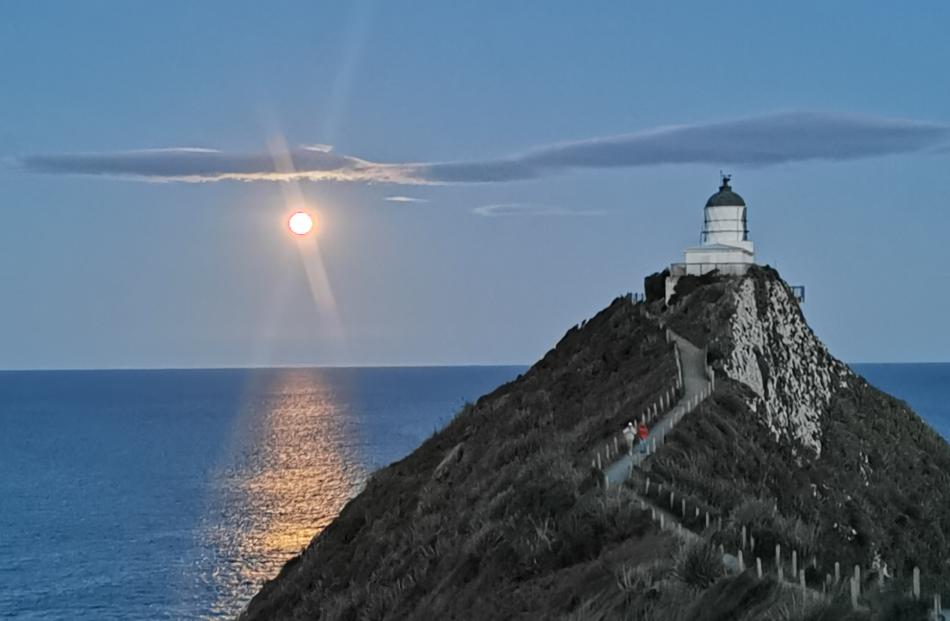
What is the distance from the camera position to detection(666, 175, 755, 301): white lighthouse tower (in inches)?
2218

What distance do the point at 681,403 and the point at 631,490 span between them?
42.1ft

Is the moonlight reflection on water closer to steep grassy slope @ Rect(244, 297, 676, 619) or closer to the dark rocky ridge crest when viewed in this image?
steep grassy slope @ Rect(244, 297, 676, 619)

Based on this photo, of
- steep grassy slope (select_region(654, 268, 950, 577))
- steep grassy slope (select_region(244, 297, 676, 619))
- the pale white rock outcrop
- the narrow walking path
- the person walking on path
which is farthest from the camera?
the pale white rock outcrop

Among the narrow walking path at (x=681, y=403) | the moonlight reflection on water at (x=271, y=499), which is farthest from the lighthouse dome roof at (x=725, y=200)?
the moonlight reflection on water at (x=271, y=499)

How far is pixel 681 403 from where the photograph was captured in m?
33.2

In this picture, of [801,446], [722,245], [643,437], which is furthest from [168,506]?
[643,437]

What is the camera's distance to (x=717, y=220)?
59.0 metres

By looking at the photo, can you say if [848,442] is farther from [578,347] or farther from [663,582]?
[663,582]

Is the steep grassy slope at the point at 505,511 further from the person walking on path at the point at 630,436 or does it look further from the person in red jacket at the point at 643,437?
the person in red jacket at the point at 643,437

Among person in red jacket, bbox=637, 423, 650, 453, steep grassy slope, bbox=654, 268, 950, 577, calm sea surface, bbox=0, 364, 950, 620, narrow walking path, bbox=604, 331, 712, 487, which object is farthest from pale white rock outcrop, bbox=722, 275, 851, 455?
calm sea surface, bbox=0, 364, 950, 620

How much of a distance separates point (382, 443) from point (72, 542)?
56.8 m

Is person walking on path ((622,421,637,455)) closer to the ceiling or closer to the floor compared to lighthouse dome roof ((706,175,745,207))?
closer to the floor

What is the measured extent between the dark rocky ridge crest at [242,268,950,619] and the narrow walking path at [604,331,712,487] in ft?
1.57

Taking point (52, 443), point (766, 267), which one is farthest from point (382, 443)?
point (766, 267)
